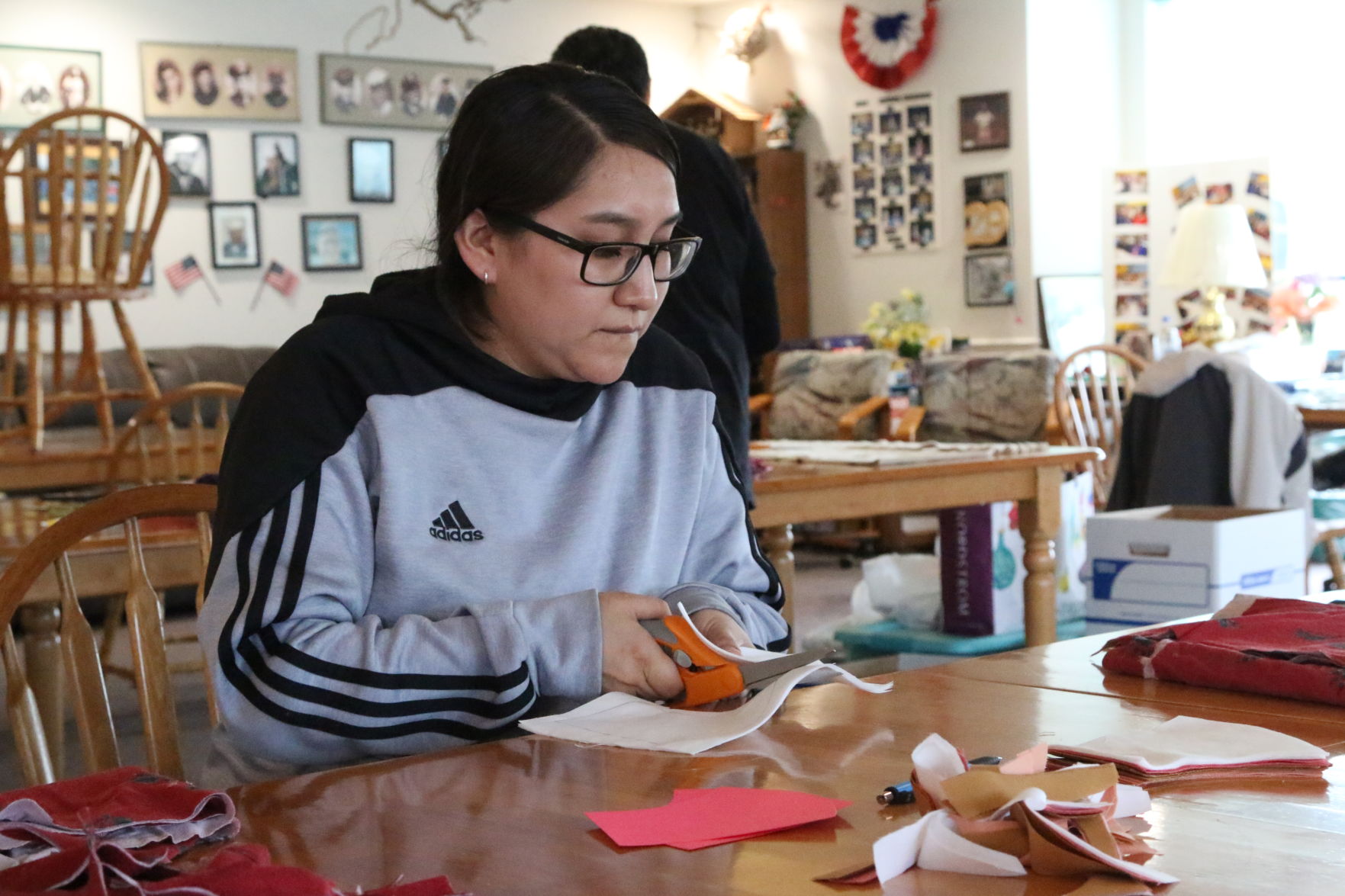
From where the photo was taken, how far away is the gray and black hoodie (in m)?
1.13

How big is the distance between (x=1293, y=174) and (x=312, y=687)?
21.1ft

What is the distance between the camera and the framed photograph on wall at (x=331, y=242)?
7238 mm

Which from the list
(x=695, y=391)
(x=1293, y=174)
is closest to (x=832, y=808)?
(x=695, y=391)

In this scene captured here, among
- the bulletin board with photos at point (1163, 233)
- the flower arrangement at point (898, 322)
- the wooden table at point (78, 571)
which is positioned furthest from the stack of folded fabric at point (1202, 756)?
the flower arrangement at point (898, 322)

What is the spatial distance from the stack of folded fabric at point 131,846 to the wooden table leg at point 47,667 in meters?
1.67

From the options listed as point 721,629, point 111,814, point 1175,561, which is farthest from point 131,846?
point 1175,561

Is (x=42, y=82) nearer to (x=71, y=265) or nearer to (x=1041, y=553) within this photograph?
(x=71, y=265)

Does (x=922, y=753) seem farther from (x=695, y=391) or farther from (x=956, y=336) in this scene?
Answer: (x=956, y=336)

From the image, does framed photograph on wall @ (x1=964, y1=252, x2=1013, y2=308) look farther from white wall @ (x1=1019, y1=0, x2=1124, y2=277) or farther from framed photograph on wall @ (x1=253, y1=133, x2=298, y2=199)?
framed photograph on wall @ (x1=253, y1=133, x2=298, y2=199)

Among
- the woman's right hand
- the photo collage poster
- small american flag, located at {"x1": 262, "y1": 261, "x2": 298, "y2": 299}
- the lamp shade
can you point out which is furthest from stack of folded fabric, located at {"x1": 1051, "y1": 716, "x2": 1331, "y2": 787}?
the photo collage poster

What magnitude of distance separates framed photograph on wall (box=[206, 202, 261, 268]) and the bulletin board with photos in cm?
406

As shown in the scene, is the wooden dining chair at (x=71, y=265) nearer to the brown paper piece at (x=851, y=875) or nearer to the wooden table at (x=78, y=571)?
the wooden table at (x=78, y=571)

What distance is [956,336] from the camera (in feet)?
24.2

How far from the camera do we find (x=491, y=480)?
4.25 ft
